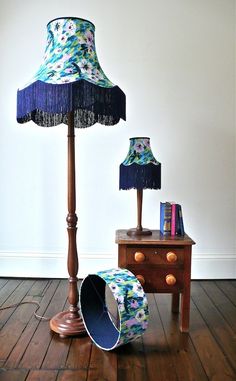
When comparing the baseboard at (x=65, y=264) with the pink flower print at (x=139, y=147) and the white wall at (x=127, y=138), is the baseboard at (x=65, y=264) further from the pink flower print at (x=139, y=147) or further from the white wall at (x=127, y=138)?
the pink flower print at (x=139, y=147)

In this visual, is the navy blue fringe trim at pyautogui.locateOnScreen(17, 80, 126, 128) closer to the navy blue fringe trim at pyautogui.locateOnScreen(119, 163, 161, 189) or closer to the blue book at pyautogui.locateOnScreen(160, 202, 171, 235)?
the navy blue fringe trim at pyautogui.locateOnScreen(119, 163, 161, 189)

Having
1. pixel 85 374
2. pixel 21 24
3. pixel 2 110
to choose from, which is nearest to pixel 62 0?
pixel 21 24

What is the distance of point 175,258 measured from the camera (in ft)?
5.89

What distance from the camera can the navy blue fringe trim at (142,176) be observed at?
1.91 m

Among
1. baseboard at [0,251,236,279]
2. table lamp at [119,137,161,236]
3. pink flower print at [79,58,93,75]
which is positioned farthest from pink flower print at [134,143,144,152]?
baseboard at [0,251,236,279]

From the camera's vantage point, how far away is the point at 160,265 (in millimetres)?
1816

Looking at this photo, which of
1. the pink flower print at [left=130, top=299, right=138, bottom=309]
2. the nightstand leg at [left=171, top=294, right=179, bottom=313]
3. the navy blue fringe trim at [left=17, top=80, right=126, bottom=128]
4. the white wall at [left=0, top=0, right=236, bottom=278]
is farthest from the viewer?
the white wall at [left=0, top=0, right=236, bottom=278]

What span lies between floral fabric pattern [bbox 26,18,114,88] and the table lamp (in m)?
0.52

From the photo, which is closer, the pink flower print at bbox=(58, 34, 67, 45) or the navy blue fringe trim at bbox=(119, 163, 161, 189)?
the pink flower print at bbox=(58, 34, 67, 45)

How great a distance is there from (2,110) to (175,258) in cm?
185

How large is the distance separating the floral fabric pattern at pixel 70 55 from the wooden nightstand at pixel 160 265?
2.88ft

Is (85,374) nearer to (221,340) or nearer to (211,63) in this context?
(221,340)

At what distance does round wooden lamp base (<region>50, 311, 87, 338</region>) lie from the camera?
5.71ft

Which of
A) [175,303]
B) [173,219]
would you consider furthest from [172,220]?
[175,303]
